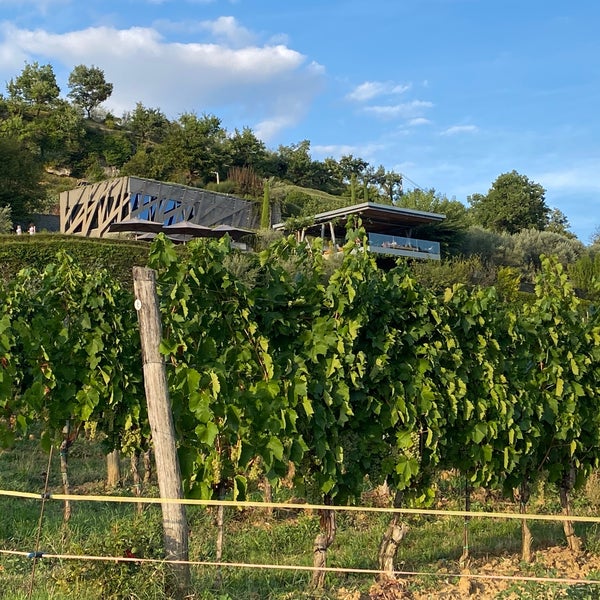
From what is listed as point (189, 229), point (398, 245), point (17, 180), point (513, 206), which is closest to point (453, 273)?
point (398, 245)

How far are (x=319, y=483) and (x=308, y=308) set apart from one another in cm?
117

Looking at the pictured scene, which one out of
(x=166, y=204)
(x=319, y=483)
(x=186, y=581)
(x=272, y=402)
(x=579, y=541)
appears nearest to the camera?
(x=186, y=581)

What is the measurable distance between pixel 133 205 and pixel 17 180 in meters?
5.78

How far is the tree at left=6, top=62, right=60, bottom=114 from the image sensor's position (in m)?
57.4

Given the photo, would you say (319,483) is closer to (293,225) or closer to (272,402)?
(272,402)

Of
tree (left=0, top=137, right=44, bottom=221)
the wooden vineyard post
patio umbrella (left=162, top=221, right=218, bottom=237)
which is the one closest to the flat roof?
patio umbrella (left=162, top=221, right=218, bottom=237)

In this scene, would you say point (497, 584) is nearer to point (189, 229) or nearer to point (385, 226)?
point (189, 229)

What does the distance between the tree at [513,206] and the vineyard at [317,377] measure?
51073mm

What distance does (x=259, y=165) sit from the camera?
2339 inches

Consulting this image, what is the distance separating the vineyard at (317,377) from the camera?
4.43m

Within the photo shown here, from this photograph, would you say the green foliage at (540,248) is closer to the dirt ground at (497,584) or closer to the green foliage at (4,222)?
the green foliage at (4,222)

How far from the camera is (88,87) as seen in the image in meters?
63.0

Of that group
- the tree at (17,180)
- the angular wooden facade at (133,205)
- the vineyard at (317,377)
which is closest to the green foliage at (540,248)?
the angular wooden facade at (133,205)

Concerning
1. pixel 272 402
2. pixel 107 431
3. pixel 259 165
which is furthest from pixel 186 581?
pixel 259 165
